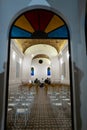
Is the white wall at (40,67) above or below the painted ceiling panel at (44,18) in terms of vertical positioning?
above

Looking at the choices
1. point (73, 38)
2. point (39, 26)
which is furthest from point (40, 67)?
point (73, 38)

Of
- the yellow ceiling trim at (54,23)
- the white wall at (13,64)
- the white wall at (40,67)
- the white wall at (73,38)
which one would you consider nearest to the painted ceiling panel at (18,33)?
the white wall at (73,38)

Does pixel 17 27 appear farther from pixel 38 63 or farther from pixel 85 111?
pixel 38 63

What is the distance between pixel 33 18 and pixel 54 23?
544mm

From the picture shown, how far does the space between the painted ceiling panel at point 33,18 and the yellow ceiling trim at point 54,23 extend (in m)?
0.29

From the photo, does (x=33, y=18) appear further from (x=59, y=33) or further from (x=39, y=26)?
(x=59, y=33)

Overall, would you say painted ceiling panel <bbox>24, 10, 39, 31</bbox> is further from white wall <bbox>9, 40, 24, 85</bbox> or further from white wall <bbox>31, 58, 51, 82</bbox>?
white wall <bbox>31, 58, 51, 82</bbox>

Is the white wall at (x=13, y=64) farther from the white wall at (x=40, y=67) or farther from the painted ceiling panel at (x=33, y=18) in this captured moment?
the white wall at (x=40, y=67)

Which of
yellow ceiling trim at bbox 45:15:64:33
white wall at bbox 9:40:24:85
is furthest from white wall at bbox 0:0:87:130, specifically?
white wall at bbox 9:40:24:85

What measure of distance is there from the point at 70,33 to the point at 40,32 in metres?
0.75

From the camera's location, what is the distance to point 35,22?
3553 millimetres

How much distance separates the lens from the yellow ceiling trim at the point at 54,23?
341 centimetres

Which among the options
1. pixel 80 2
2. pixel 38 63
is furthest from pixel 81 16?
pixel 38 63

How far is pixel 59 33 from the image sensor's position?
11.3ft
